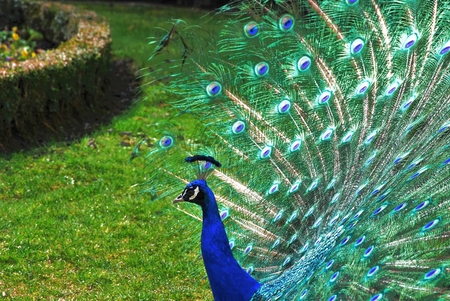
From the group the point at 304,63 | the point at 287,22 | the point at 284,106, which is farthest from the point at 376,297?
the point at 287,22

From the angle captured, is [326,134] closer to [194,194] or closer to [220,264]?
[194,194]

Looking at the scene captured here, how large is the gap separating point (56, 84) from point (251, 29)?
4.19 meters

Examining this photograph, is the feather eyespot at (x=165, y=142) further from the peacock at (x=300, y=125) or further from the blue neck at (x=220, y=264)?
the blue neck at (x=220, y=264)

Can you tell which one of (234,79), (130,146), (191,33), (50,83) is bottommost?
(130,146)

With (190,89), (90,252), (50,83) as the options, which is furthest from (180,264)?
(50,83)

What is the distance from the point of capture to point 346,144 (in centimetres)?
357

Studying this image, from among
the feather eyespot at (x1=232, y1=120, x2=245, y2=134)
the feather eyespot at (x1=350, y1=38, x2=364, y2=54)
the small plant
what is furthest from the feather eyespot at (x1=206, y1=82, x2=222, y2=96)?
the small plant

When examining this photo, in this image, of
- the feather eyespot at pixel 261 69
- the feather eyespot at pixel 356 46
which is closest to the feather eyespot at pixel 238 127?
→ the feather eyespot at pixel 261 69

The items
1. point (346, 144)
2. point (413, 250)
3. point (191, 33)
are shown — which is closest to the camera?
point (413, 250)

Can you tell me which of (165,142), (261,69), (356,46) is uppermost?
(356,46)

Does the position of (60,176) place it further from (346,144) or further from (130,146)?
(346,144)

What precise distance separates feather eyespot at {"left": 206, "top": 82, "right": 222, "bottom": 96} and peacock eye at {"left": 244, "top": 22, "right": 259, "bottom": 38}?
392 mm

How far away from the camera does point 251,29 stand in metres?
3.73

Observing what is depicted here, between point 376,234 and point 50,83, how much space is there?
543 centimetres
